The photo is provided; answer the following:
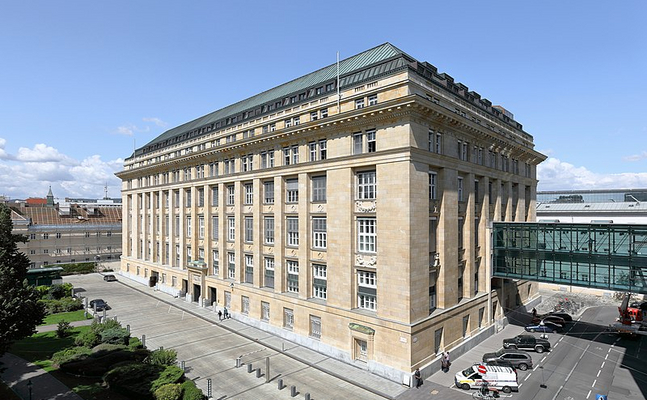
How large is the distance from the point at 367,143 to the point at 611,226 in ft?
77.7

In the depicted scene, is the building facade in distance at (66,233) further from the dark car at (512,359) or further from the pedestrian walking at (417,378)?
the dark car at (512,359)

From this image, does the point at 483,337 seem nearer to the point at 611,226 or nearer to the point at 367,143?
the point at 611,226

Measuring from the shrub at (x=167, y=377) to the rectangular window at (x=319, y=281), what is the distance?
1446cm

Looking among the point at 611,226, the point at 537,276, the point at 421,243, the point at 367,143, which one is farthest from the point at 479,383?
the point at 367,143

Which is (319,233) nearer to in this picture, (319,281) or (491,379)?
(319,281)

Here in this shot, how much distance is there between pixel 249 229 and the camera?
4441cm

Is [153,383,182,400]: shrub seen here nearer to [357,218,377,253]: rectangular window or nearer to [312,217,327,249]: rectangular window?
[312,217,327,249]: rectangular window

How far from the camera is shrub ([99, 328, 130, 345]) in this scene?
3366 centimetres

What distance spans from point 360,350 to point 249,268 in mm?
18673

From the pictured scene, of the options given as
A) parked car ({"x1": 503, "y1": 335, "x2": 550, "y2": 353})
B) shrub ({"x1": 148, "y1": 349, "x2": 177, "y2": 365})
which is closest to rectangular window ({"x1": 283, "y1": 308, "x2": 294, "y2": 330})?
shrub ({"x1": 148, "y1": 349, "x2": 177, "y2": 365})

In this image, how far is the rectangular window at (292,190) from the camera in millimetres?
38188

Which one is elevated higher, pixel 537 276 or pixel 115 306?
pixel 537 276

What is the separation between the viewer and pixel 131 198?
73.6 metres

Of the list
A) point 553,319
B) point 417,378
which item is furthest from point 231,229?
point 553,319
